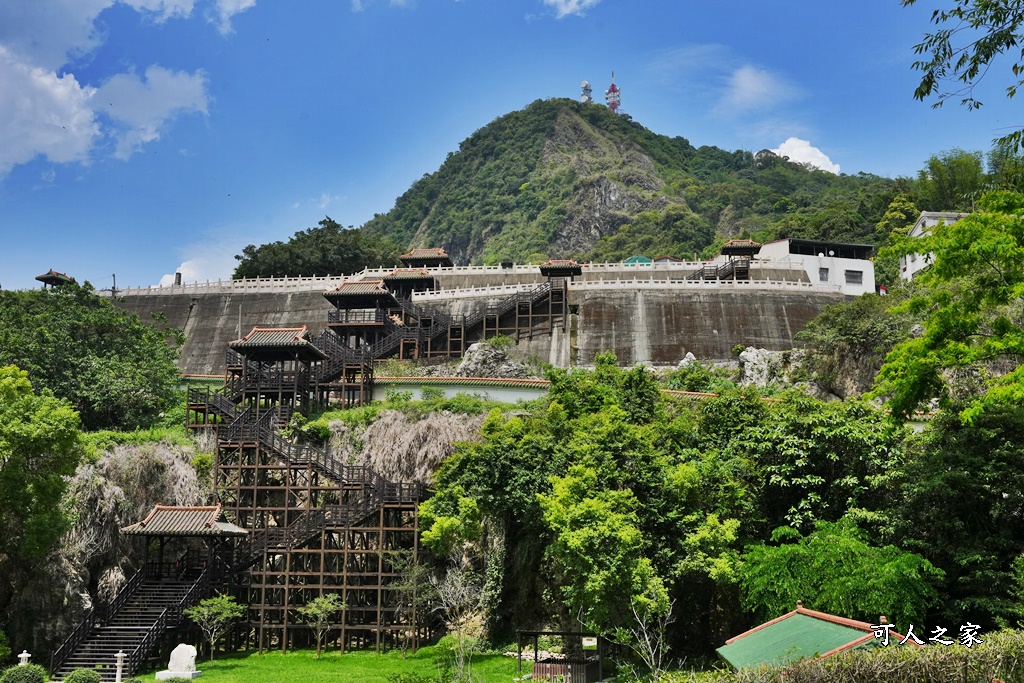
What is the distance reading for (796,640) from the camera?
673 inches

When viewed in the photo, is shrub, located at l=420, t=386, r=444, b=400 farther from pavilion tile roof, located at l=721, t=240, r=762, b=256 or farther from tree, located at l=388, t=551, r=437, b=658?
pavilion tile roof, located at l=721, t=240, r=762, b=256

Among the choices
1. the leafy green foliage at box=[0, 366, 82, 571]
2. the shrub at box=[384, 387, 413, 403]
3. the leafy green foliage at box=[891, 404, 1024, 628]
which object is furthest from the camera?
the shrub at box=[384, 387, 413, 403]

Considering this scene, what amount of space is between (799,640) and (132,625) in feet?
62.2

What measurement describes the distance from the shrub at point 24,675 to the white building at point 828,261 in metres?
50.8

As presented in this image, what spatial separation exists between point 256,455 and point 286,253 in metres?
44.0

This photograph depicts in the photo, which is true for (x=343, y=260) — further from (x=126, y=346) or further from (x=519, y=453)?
(x=519, y=453)

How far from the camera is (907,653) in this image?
1460cm

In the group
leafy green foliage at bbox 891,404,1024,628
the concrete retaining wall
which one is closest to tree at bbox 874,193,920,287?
the concrete retaining wall

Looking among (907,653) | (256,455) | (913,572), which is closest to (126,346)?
(256,455)

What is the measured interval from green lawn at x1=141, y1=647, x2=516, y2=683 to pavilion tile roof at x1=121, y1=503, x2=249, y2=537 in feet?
11.8

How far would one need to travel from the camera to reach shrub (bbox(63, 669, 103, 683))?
2397cm

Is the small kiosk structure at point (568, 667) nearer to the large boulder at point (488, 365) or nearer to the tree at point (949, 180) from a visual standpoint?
the large boulder at point (488, 365)

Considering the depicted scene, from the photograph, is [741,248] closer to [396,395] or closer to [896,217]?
[896,217]

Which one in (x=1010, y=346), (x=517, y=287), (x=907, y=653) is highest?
(x=517, y=287)
